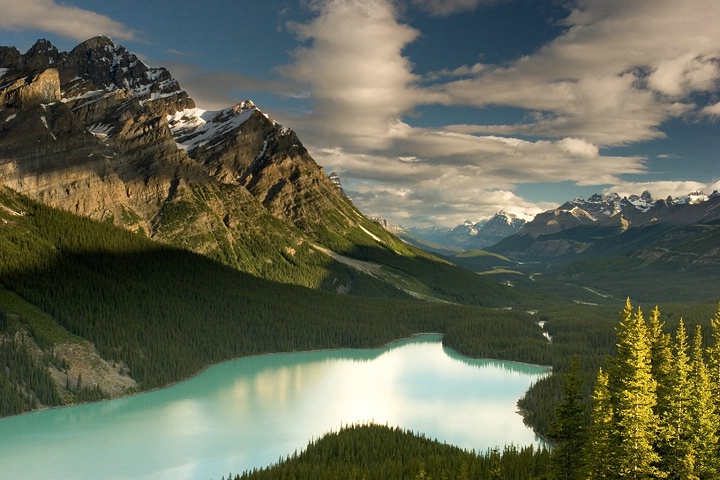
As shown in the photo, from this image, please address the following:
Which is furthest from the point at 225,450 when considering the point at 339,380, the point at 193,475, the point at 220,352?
the point at 220,352

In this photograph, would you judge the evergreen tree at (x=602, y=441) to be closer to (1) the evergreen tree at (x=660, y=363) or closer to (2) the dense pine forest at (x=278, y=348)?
(2) the dense pine forest at (x=278, y=348)

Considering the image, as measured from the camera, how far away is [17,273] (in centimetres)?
13650

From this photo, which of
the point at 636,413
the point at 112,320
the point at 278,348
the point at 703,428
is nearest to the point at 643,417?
the point at 636,413

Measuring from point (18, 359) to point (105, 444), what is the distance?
2957 cm

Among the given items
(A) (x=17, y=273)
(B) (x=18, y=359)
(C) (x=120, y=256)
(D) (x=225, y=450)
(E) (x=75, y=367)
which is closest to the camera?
(D) (x=225, y=450)

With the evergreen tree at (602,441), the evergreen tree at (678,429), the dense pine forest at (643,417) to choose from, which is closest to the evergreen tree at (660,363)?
the dense pine forest at (643,417)

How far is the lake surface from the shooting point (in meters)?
87.2

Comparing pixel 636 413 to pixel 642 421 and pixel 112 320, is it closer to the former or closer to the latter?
pixel 642 421

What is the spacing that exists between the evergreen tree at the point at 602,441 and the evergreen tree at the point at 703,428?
5.82 meters

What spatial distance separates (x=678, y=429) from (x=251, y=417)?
8547 cm

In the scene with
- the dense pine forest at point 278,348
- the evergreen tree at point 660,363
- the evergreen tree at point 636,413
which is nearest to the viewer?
the evergreen tree at point 636,413

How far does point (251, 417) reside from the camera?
11406cm

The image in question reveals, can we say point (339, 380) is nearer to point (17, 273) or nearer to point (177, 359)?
point (177, 359)

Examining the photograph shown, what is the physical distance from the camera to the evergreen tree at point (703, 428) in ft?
140
